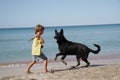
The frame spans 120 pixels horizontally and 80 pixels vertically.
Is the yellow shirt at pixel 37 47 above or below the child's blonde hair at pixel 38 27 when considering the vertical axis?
below

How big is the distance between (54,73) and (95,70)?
1.34 meters

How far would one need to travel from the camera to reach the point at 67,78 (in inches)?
412

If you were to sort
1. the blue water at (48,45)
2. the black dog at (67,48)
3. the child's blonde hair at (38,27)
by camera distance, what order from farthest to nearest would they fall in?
the blue water at (48,45) → the black dog at (67,48) → the child's blonde hair at (38,27)

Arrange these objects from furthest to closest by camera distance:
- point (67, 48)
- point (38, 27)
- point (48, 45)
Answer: point (48, 45), point (67, 48), point (38, 27)

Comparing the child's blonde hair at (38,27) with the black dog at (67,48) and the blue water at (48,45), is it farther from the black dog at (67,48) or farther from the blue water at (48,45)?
the blue water at (48,45)

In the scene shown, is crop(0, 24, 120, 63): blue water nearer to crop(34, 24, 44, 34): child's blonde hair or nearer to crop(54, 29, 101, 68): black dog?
crop(54, 29, 101, 68): black dog

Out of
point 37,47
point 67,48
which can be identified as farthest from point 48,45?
point 37,47

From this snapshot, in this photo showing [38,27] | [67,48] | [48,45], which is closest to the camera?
[38,27]

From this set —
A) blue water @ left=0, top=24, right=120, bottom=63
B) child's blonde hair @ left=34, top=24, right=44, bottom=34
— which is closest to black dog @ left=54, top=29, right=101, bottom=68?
child's blonde hair @ left=34, top=24, right=44, bottom=34

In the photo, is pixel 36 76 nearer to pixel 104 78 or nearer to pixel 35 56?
pixel 35 56

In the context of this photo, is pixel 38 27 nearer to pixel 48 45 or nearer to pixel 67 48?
pixel 67 48

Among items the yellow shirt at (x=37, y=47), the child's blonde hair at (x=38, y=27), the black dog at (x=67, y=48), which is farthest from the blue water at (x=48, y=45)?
the child's blonde hair at (x=38, y=27)

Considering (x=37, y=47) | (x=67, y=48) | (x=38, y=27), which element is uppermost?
(x=38, y=27)

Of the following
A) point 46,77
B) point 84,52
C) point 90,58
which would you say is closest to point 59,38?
point 84,52
